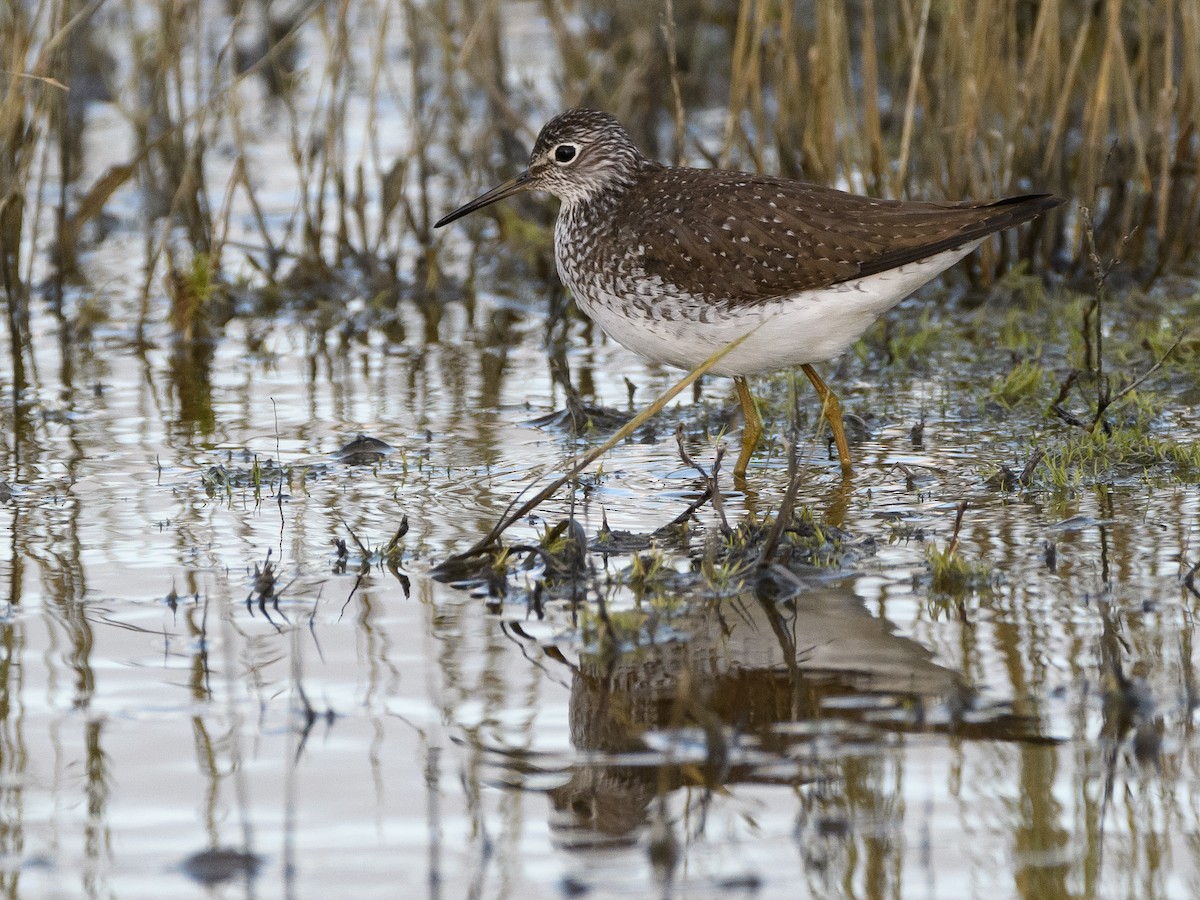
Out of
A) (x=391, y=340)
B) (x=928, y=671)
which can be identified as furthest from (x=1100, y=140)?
(x=928, y=671)

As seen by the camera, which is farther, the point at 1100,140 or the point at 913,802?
the point at 1100,140

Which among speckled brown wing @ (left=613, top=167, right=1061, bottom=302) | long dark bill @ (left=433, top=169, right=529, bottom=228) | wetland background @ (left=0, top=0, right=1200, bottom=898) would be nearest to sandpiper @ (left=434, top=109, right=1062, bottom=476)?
speckled brown wing @ (left=613, top=167, right=1061, bottom=302)

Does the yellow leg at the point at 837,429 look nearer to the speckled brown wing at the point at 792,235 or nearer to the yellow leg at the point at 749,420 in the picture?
the yellow leg at the point at 749,420

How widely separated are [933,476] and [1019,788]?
252cm

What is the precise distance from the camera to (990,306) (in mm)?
8219

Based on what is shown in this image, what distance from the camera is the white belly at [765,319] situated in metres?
5.71

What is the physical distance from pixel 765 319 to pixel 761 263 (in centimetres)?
20

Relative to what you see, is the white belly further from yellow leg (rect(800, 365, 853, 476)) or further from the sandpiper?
yellow leg (rect(800, 365, 853, 476))

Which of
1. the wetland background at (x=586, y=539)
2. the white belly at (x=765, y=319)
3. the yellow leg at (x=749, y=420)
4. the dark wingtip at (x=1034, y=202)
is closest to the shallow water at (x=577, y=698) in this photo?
the wetland background at (x=586, y=539)

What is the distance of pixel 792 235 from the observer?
572cm

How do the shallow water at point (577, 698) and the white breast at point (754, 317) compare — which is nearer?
the shallow water at point (577, 698)

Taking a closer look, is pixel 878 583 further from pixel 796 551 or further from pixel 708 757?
pixel 708 757

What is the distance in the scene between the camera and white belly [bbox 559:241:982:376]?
18.7 ft

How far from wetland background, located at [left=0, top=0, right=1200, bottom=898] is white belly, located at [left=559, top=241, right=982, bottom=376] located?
48 centimetres
